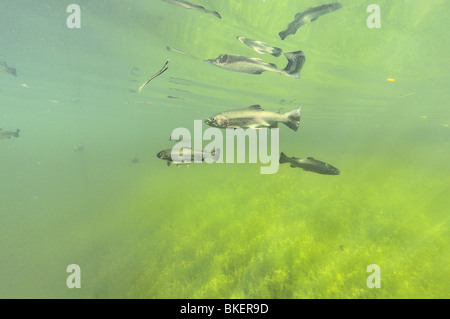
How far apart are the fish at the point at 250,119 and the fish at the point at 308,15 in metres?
6.83

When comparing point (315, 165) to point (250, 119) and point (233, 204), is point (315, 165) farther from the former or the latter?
point (233, 204)

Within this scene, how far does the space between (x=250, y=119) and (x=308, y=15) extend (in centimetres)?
794

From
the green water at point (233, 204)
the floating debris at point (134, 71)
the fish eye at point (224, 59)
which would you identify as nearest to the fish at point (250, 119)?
the fish eye at point (224, 59)

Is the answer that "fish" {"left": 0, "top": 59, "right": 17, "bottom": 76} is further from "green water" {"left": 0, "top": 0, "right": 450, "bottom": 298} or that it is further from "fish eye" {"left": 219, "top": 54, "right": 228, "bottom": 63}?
"fish eye" {"left": 219, "top": 54, "right": 228, "bottom": 63}

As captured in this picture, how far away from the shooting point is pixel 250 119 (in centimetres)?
413

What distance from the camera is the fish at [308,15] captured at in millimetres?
7930

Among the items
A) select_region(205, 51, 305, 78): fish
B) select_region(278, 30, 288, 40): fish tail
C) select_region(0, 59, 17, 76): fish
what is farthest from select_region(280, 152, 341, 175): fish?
select_region(0, 59, 17, 76): fish

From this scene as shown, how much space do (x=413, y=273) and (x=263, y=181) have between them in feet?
30.3

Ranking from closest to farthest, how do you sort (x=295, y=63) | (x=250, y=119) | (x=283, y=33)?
1. (x=250, y=119)
2. (x=295, y=63)
3. (x=283, y=33)

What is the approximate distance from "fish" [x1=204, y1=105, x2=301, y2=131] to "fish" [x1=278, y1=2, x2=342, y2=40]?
6.83 metres

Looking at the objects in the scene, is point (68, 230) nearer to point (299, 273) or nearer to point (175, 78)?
point (299, 273)

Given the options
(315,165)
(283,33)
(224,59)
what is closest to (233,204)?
(315,165)
